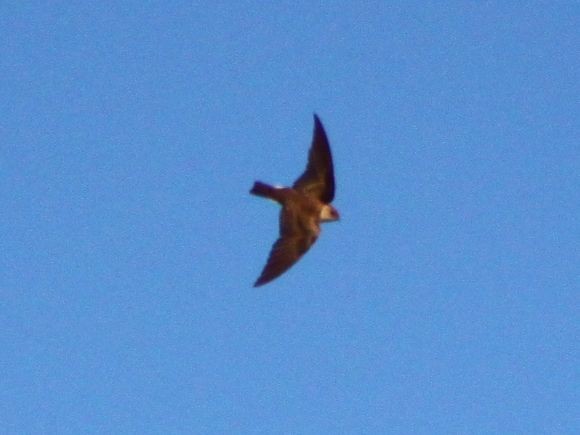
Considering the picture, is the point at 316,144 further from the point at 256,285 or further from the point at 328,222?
the point at 256,285

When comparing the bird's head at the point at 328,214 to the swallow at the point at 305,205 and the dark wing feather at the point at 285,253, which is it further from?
the dark wing feather at the point at 285,253

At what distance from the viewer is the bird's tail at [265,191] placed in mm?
12828

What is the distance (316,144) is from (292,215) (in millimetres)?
990

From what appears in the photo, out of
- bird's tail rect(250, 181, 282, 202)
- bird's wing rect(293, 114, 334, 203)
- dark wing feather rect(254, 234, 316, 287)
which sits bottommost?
dark wing feather rect(254, 234, 316, 287)

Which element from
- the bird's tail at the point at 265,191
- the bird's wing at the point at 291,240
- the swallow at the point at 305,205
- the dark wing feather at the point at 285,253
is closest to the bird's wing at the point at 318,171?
the swallow at the point at 305,205

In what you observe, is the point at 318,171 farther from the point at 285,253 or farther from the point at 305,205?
the point at 285,253

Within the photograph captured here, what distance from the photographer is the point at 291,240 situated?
13.8 meters

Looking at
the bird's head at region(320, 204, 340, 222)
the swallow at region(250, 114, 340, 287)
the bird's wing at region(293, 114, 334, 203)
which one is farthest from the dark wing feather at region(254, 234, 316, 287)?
the bird's wing at region(293, 114, 334, 203)

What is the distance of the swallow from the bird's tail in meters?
0.21

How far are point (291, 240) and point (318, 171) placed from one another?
0.98m

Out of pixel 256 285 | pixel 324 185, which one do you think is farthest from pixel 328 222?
pixel 256 285

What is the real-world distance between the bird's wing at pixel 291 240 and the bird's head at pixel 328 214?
25 cm

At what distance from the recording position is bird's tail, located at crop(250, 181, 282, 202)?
12828mm

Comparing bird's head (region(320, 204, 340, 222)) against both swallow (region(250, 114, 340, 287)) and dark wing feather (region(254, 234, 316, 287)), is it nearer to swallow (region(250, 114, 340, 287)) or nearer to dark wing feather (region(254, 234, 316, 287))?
swallow (region(250, 114, 340, 287))
